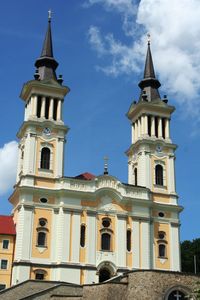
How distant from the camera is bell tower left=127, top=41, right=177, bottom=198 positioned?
57969 mm

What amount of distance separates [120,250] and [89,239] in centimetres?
319

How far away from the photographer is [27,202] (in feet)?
168

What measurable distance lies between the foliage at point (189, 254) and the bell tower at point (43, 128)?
32.4 m

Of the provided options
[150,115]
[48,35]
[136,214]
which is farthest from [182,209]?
[48,35]

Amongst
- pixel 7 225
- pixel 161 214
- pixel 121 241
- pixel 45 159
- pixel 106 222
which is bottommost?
pixel 121 241

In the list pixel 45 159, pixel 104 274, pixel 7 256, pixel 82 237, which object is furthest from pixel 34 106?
pixel 104 274

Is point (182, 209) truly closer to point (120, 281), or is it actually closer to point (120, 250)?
point (120, 250)

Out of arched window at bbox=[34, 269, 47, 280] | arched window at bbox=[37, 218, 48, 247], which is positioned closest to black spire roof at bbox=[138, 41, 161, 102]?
arched window at bbox=[37, 218, 48, 247]

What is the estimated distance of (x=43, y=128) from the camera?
2170 inches

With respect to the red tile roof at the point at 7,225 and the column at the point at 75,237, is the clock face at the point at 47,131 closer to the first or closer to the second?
the column at the point at 75,237

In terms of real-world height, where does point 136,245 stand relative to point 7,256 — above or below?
above

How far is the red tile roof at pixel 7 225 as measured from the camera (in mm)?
51281

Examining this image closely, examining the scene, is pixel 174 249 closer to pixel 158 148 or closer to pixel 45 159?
pixel 158 148

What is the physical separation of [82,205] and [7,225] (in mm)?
7345
